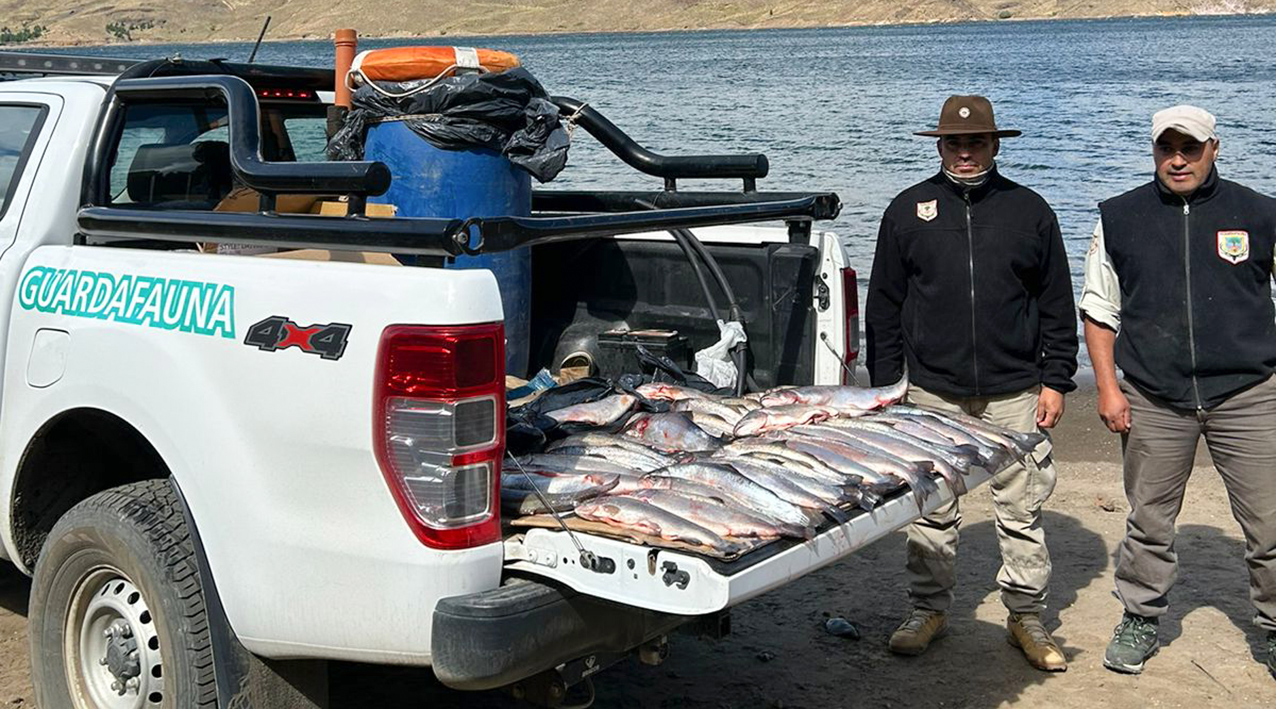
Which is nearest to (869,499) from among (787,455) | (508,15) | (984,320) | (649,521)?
(787,455)

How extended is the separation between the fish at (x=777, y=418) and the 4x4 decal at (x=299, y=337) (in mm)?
1421

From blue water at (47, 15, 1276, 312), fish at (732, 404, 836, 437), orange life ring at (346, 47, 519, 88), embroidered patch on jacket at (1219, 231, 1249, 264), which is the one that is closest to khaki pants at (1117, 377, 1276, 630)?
embroidered patch on jacket at (1219, 231, 1249, 264)

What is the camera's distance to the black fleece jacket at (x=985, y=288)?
5.33 metres

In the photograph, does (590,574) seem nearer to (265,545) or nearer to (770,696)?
(265,545)

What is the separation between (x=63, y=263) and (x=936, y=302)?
117 inches

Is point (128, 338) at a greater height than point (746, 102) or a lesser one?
greater

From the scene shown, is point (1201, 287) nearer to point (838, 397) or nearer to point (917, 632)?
point (838, 397)

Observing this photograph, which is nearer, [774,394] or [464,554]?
[464,554]

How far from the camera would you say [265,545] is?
3590mm

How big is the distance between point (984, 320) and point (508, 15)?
5966 inches

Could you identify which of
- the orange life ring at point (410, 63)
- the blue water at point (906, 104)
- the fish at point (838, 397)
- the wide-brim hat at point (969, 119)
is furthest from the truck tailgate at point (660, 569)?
the blue water at point (906, 104)

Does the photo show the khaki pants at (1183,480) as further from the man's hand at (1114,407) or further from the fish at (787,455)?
the fish at (787,455)

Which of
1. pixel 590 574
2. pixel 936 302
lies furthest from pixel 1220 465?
pixel 590 574

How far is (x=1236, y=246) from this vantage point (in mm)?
5184
